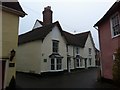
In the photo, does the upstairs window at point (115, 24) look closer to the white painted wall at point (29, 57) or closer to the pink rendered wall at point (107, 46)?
the pink rendered wall at point (107, 46)

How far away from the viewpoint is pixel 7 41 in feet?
37.3

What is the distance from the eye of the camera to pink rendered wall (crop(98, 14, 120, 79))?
501 inches

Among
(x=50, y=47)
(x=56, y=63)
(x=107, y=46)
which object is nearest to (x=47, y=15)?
(x=50, y=47)

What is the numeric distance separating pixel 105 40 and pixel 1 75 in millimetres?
9291

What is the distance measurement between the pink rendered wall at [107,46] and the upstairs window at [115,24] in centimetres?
47

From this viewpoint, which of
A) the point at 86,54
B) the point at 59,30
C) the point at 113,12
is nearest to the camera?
the point at 113,12

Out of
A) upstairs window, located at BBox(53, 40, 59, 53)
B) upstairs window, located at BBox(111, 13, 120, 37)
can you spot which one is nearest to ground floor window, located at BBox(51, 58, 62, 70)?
upstairs window, located at BBox(53, 40, 59, 53)

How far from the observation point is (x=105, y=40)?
14.2 metres

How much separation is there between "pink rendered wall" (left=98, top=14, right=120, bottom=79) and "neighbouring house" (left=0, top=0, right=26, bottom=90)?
7760 millimetres

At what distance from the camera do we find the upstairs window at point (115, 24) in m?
12.0

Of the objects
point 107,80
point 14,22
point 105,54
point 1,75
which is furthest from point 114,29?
point 1,75

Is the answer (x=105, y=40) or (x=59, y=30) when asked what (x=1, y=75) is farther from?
(x=59, y=30)

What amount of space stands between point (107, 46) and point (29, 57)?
1141 cm

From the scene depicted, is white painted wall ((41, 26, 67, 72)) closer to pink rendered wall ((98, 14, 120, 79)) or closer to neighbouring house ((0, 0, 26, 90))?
pink rendered wall ((98, 14, 120, 79))
